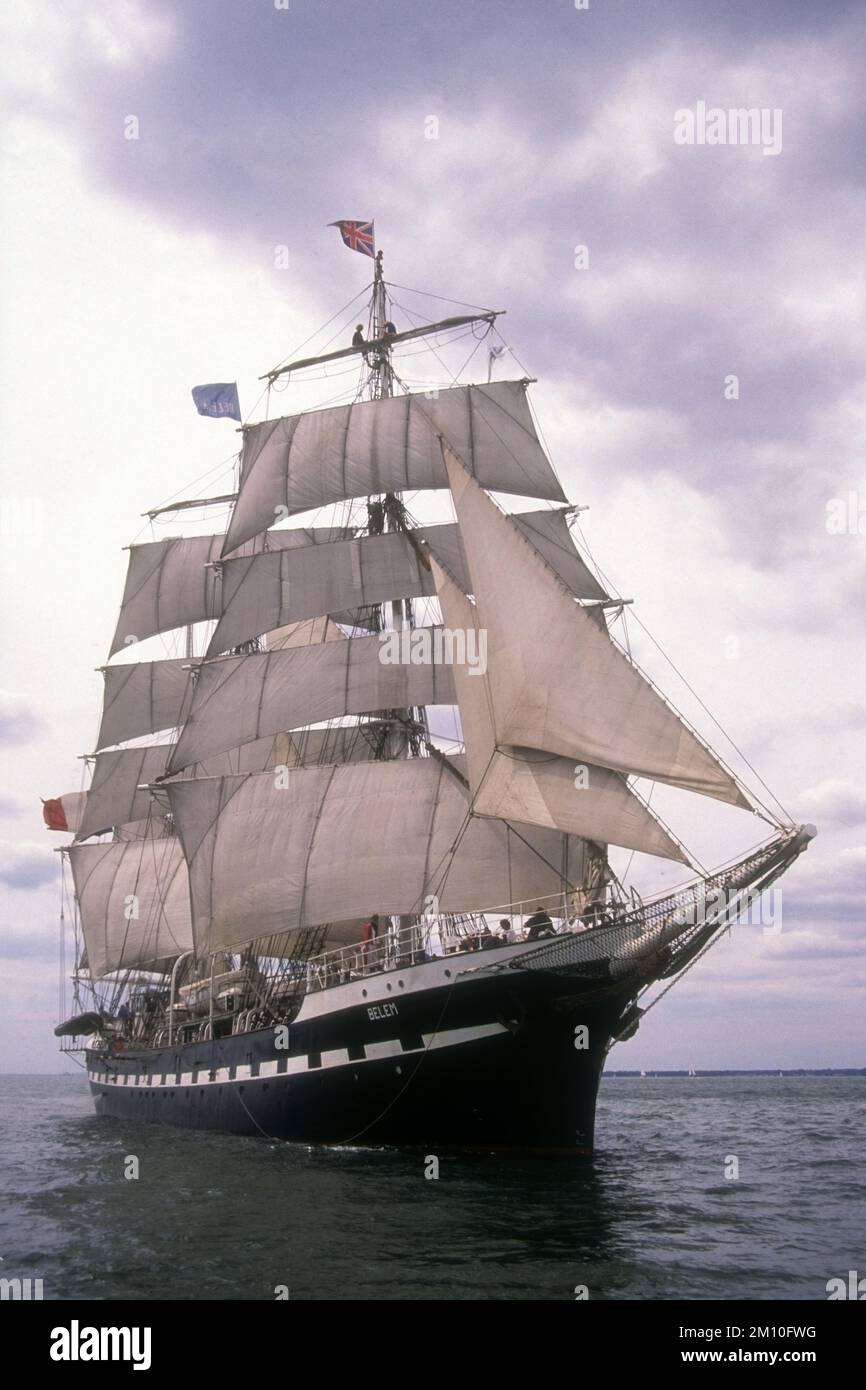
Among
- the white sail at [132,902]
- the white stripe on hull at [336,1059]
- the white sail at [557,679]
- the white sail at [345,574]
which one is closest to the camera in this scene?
the white sail at [557,679]

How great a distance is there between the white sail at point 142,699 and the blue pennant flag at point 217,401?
49.4 ft

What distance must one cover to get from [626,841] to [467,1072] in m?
6.48

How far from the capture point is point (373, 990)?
94.8ft

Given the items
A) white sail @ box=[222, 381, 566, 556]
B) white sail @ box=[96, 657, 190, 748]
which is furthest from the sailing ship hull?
white sail @ box=[96, 657, 190, 748]

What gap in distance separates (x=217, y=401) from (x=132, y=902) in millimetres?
24205

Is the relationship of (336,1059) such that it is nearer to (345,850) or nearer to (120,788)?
(345,850)

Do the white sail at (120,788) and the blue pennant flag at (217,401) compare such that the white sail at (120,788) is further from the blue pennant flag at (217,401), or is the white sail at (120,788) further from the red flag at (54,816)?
the blue pennant flag at (217,401)

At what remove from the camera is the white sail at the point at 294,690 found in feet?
132

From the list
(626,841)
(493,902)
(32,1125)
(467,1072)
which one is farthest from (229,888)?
(32,1125)

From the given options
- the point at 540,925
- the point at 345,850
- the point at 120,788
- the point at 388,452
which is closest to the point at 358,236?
the point at 388,452

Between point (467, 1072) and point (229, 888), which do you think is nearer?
point (467, 1072)

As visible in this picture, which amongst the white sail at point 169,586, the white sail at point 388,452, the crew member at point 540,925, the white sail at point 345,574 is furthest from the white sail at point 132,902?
the crew member at point 540,925
